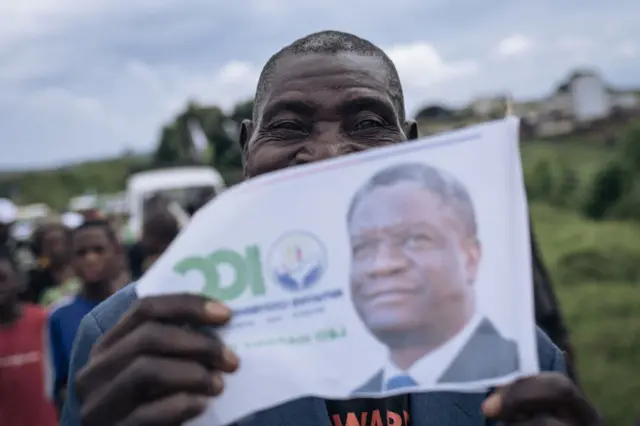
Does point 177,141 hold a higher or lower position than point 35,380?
higher

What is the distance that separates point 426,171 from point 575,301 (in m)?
8.57

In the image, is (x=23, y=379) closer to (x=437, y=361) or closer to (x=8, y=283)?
(x=8, y=283)

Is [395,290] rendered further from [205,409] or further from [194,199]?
[194,199]

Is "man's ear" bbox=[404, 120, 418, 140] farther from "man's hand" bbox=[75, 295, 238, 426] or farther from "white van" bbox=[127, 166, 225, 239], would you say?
"white van" bbox=[127, 166, 225, 239]

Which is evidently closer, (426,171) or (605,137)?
(426,171)

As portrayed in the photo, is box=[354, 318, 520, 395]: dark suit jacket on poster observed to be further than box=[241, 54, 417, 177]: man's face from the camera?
No

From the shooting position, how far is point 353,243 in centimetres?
110

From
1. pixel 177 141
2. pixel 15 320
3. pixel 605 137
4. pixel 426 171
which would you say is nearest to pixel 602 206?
pixel 605 137

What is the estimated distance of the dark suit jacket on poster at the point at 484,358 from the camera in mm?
1036

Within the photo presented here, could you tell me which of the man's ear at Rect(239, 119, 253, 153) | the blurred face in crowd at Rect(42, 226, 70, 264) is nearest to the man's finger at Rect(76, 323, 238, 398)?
Answer: the man's ear at Rect(239, 119, 253, 153)

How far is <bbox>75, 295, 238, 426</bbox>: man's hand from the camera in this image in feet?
3.34

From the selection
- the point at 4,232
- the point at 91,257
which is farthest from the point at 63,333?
the point at 4,232

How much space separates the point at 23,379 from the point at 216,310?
3638 mm

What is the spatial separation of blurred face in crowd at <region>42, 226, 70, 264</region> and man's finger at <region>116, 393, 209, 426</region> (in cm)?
527
